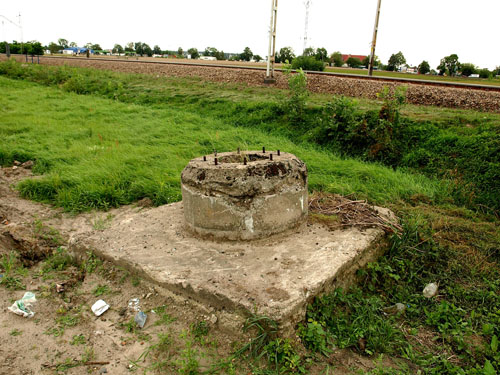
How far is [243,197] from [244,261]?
539 millimetres

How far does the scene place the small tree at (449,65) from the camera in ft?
82.8

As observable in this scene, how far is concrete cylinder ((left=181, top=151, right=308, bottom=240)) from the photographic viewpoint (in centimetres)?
331

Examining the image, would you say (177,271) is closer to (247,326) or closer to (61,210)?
(247,326)

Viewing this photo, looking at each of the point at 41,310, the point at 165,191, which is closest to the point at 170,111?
the point at 165,191

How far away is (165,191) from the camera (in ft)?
17.5

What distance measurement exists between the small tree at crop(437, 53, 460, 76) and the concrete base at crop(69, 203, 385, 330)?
2586 centimetres

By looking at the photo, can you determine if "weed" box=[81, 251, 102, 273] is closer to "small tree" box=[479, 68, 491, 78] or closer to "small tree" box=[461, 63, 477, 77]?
"small tree" box=[479, 68, 491, 78]

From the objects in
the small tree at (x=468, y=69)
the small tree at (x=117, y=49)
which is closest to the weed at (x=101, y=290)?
the small tree at (x=468, y=69)

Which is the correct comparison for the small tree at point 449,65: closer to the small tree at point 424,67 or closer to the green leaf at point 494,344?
the small tree at point 424,67

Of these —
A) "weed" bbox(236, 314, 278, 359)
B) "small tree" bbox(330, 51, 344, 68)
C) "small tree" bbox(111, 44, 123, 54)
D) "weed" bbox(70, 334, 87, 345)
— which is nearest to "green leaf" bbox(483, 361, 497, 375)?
"weed" bbox(236, 314, 278, 359)

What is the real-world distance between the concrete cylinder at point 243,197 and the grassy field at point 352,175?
0.86 meters

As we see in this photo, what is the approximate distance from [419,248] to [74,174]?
487cm

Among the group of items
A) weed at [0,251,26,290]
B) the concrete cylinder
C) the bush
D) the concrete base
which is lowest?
weed at [0,251,26,290]

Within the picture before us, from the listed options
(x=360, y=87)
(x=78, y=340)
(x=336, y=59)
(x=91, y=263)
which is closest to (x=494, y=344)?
(x=78, y=340)
